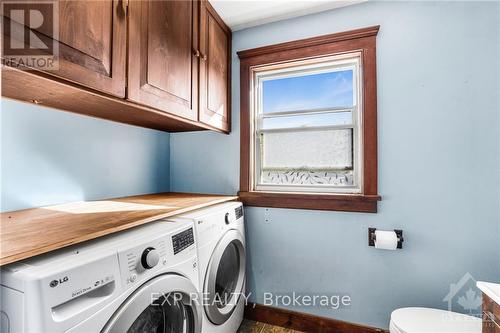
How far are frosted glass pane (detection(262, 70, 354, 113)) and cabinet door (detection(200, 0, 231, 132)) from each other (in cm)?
34

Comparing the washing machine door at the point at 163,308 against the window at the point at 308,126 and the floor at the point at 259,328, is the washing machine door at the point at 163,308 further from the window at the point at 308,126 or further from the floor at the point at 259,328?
the window at the point at 308,126

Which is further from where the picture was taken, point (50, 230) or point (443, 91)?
point (443, 91)

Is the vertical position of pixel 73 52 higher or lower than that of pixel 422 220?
higher

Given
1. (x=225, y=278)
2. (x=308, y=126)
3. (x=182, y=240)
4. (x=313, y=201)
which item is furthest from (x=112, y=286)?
(x=308, y=126)

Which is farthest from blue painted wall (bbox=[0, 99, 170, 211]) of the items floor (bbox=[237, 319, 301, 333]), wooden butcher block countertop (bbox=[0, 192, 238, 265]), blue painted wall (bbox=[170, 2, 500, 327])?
floor (bbox=[237, 319, 301, 333])

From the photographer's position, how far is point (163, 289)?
0.83 metres

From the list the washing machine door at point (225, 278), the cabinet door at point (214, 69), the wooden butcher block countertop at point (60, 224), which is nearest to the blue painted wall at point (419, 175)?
the washing machine door at point (225, 278)

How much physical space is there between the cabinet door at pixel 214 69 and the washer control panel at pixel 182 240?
0.77 m

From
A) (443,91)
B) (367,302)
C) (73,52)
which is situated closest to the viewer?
(73,52)

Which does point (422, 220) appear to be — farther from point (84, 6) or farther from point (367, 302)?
point (84, 6)

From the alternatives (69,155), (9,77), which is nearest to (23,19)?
(9,77)

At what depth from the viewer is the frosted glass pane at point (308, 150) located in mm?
1690

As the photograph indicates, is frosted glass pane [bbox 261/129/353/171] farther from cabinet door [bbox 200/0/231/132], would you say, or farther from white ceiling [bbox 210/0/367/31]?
white ceiling [bbox 210/0/367/31]

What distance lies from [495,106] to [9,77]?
2.28 metres
